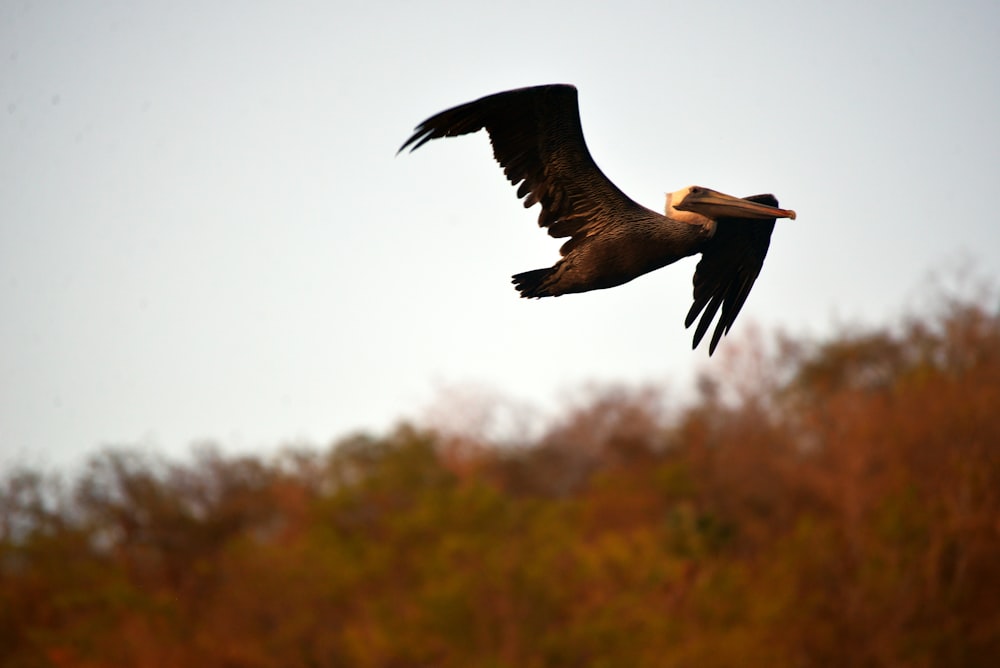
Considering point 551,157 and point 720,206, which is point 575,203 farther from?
point 720,206

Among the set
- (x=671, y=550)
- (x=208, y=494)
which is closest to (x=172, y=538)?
(x=208, y=494)

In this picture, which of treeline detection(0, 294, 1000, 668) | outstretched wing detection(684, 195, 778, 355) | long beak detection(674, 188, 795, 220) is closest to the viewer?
long beak detection(674, 188, 795, 220)

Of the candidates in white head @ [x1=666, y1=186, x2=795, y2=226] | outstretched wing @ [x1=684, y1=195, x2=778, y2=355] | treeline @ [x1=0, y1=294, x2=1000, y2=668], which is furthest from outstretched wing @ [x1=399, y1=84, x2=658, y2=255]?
treeline @ [x1=0, y1=294, x2=1000, y2=668]

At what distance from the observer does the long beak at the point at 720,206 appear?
27.5 ft

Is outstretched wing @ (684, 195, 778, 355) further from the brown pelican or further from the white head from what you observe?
the white head

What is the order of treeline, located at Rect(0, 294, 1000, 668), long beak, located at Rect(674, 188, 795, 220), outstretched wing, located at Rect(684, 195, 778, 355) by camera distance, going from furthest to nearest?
treeline, located at Rect(0, 294, 1000, 668) < outstretched wing, located at Rect(684, 195, 778, 355) < long beak, located at Rect(674, 188, 795, 220)

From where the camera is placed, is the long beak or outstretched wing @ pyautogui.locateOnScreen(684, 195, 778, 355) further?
outstretched wing @ pyautogui.locateOnScreen(684, 195, 778, 355)

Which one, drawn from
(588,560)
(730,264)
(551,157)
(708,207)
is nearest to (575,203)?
(551,157)

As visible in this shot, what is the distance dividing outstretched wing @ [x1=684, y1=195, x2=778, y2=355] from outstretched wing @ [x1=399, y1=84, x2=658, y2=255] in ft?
3.60

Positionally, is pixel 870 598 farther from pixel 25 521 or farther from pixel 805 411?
pixel 25 521

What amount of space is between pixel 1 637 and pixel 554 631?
16.5 m

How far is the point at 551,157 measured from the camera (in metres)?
8.74

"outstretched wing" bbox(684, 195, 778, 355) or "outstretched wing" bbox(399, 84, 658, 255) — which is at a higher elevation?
"outstretched wing" bbox(399, 84, 658, 255)

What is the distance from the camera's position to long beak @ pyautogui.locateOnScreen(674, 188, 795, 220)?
27.5 ft
